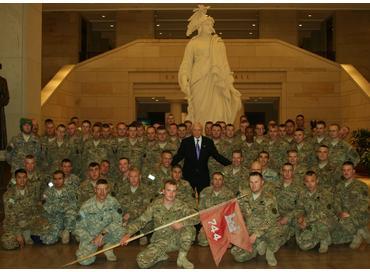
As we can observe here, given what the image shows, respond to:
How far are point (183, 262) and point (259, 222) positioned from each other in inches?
46.2

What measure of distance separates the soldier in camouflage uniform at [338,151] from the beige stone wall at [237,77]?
Result: 11708 mm

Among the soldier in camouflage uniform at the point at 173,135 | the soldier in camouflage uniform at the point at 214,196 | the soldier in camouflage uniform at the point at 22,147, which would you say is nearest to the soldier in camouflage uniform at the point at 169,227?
the soldier in camouflage uniform at the point at 214,196

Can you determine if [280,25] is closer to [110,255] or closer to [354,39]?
[354,39]

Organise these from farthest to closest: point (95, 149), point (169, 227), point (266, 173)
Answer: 1. point (95, 149)
2. point (266, 173)
3. point (169, 227)

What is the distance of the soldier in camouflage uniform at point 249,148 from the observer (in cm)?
969

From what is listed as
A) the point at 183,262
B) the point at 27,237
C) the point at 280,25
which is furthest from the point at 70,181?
the point at 280,25

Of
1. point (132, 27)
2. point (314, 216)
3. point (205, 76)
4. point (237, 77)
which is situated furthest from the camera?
point (132, 27)

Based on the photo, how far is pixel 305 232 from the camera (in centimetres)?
734

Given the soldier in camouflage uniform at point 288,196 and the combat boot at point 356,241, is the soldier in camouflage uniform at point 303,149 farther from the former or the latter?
the combat boot at point 356,241

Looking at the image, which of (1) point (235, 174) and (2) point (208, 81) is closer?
(1) point (235, 174)

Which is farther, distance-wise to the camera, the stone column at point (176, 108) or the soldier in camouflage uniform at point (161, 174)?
the stone column at point (176, 108)

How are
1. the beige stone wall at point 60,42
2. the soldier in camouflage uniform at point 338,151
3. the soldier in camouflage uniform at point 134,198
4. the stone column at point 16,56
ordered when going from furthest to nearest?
the beige stone wall at point 60,42 < the stone column at point 16,56 < the soldier in camouflage uniform at point 338,151 < the soldier in camouflage uniform at point 134,198

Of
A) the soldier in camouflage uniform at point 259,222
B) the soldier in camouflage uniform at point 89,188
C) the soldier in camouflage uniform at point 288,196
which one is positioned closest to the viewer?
the soldier in camouflage uniform at point 259,222

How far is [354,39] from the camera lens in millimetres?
28141
